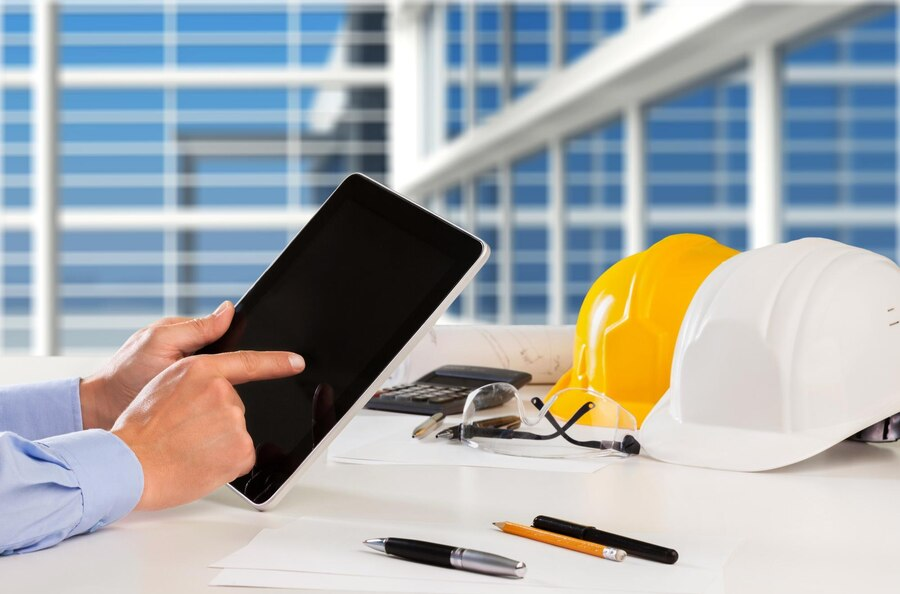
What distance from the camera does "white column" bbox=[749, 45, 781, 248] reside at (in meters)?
2.14

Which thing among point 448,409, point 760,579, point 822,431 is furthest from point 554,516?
point 448,409

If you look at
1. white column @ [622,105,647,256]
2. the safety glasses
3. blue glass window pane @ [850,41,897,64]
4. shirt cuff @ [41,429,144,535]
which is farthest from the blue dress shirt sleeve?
white column @ [622,105,647,256]

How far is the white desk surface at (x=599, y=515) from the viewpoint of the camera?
503 millimetres

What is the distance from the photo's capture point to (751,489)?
27.8 inches

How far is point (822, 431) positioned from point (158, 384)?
55 cm

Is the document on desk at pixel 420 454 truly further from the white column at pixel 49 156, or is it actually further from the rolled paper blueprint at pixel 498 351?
the white column at pixel 49 156

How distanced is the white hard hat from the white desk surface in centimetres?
3

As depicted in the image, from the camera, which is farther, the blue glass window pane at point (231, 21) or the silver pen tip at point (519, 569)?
the blue glass window pane at point (231, 21)

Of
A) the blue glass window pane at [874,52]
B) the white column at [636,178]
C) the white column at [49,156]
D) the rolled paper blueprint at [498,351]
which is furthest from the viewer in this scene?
the white column at [49,156]

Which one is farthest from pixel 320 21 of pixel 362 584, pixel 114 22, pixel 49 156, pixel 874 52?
pixel 362 584

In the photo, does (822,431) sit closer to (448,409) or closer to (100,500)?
(448,409)

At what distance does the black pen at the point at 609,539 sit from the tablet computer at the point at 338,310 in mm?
164

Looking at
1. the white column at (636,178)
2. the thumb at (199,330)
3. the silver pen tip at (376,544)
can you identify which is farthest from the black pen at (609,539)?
the white column at (636,178)

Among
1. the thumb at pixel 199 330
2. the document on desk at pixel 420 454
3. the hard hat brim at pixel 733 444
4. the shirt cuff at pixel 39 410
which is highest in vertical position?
the thumb at pixel 199 330
